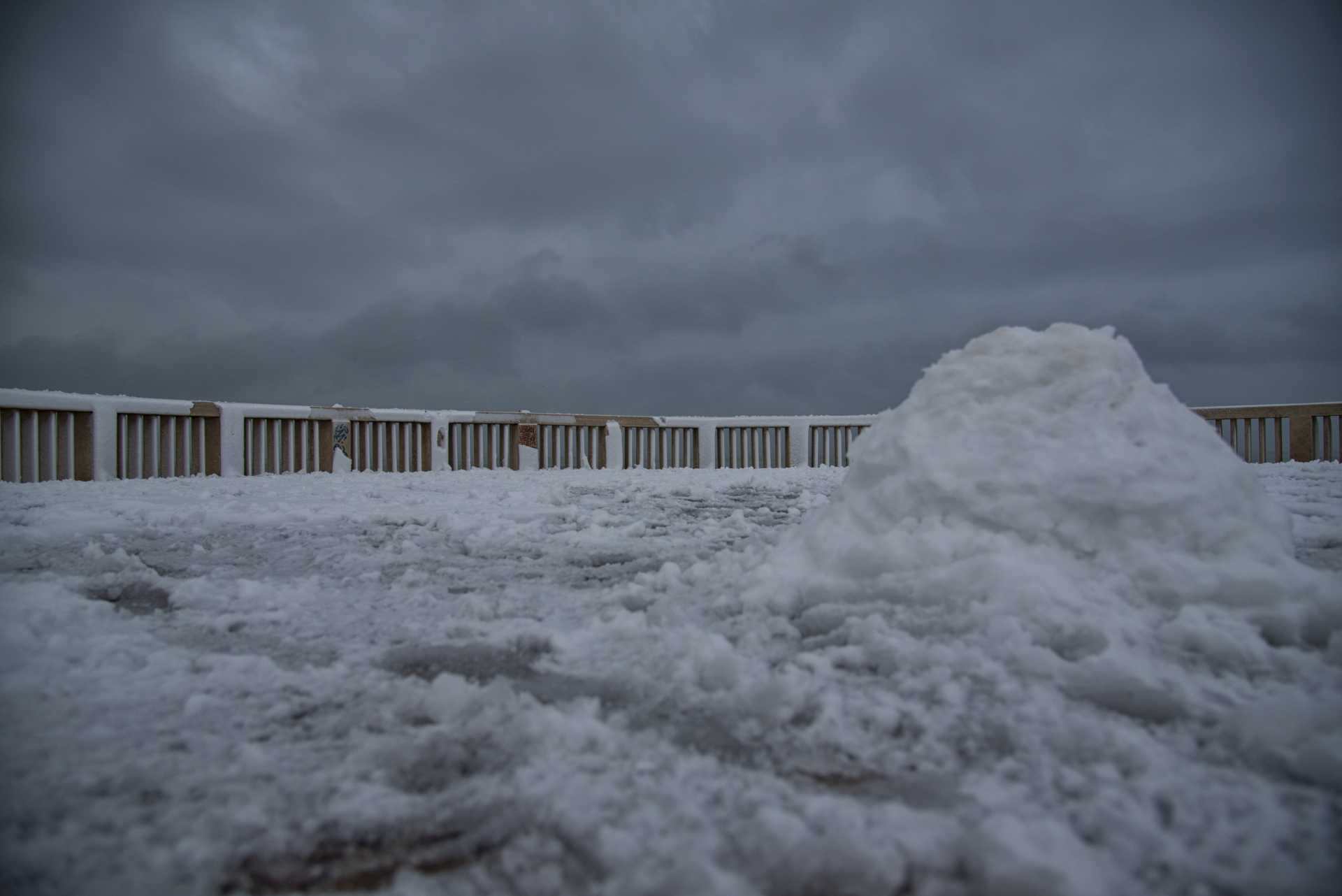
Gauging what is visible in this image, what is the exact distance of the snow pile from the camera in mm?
894

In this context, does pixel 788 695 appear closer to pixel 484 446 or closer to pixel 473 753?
pixel 473 753

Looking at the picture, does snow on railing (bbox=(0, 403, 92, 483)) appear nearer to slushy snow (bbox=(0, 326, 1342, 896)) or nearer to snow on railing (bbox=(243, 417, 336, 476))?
snow on railing (bbox=(243, 417, 336, 476))

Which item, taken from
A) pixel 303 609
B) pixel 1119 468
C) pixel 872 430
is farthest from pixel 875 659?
pixel 303 609

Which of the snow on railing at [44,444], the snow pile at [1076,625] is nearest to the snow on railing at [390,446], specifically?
the snow on railing at [44,444]

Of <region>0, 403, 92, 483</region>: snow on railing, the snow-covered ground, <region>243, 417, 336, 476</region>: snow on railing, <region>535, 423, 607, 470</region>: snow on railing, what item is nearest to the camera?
the snow-covered ground

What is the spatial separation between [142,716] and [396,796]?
566 millimetres

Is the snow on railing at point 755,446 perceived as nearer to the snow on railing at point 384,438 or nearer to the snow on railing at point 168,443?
the snow on railing at point 384,438

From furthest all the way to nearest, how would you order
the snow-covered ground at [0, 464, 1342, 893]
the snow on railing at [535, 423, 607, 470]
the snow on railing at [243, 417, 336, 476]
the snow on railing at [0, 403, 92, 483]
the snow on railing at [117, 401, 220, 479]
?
1. the snow on railing at [535, 423, 607, 470]
2. the snow on railing at [243, 417, 336, 476]
3. the snow on railing at [117, 401, 220, 479]
4. the snow on railing at [0, 403, 92, 483]
5. the snow-covered ground at [0, 464, 1342, 893]

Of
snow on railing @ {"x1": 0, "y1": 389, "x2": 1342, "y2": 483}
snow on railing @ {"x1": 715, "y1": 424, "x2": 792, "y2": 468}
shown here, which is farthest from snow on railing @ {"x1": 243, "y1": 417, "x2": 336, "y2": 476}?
snow on railing @ {"x1": 715, "y1": 424, "x2": 792, "y2": 468}

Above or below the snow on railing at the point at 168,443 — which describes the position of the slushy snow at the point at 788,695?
below

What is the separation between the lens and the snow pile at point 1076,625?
89 centimetres

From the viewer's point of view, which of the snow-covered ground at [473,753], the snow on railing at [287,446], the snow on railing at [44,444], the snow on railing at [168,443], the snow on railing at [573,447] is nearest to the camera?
the snow-covered ground at [473,753]

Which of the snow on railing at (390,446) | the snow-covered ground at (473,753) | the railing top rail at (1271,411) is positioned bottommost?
the snow-covered ground at (473,753)

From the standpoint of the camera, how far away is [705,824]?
92cm
